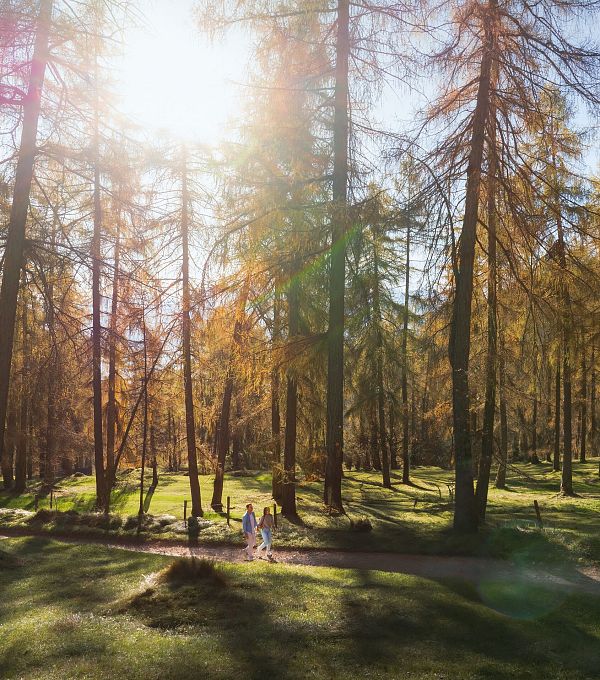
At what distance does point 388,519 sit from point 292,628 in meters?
10.8

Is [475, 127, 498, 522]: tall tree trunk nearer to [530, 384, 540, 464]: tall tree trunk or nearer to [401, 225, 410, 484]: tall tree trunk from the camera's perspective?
[530, 384, 540, 464]: tall tree trunk

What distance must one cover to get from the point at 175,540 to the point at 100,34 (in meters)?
13.3

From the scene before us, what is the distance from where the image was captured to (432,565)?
1236 centimetres

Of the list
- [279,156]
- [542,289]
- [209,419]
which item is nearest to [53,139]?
[279,156]

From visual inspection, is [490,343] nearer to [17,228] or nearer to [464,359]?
[464,359]

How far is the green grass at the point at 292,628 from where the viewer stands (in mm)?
6574

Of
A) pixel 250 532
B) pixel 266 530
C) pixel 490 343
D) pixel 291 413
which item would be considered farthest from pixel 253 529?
pixel 490 343

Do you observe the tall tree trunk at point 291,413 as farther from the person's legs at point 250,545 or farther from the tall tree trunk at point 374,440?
the tall tree trunk at point 374,440

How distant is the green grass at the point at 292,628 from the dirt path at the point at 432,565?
0.72 meters

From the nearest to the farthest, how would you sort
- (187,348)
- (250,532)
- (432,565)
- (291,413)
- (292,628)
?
(292,628), (432,565), (250,532), (291,413), (187,348)

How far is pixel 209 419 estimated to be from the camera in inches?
919

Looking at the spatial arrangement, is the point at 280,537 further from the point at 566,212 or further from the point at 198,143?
the point at 198,143

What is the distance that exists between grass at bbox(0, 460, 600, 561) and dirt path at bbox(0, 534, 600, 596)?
532 mm

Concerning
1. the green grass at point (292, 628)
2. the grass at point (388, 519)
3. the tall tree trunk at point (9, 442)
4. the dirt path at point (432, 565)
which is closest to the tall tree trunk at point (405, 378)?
the grass at point (388, 519)
